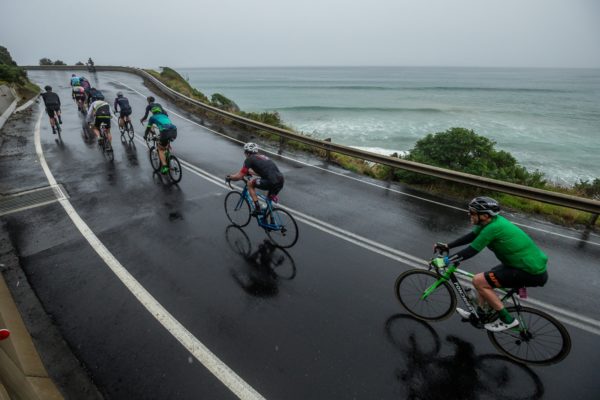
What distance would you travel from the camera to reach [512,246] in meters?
3.69

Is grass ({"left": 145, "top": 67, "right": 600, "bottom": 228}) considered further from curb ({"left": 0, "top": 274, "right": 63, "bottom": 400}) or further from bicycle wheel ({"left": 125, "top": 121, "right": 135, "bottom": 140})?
curb ({"left": 0, "top": 274, "right": 63, "bottom": 400})

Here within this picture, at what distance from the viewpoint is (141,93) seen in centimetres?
2414

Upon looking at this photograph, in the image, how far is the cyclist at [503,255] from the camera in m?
3.69

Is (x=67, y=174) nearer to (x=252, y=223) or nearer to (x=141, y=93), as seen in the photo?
(x=252, y=223)

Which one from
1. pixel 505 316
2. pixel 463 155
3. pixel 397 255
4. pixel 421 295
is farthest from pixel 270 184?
pixel 463 155

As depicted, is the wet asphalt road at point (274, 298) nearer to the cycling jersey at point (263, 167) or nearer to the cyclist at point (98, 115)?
the cycling jersey at point (263, 167)

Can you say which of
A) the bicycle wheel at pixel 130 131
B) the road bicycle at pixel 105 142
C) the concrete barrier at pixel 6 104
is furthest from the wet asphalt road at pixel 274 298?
the concrete barrier at pixel 6 104

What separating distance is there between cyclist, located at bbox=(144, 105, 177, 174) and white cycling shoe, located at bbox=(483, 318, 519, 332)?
8.81 m

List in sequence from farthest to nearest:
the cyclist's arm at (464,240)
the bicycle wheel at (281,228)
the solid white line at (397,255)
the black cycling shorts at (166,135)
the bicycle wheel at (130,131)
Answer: the bicycle wheel at (130,131), the black cycling shorts at (166,135), the bicycle wheel at (281,228), the solid white line at (397,255), the cyclist's arm at (464,240)

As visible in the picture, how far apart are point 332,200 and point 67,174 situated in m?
8.36

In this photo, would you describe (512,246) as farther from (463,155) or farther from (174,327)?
(463,155)

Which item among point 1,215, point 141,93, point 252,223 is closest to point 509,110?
point 141,93

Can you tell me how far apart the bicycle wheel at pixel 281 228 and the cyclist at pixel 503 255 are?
3336mm

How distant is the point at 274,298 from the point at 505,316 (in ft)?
10.9
